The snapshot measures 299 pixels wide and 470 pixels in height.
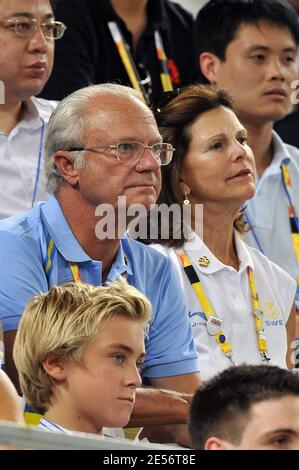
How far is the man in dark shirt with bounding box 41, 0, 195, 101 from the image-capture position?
13.7 ft

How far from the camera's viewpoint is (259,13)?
440 cm

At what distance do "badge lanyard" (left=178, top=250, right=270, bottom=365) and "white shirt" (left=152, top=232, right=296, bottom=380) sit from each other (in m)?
0.01

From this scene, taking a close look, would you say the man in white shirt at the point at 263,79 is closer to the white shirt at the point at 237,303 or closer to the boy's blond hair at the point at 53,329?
the white shirt at the point at 237,303

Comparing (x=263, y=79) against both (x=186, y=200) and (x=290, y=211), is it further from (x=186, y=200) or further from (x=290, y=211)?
(x=186, y=200)

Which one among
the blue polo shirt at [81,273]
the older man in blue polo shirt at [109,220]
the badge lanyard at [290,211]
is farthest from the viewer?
the badge lanyard at [290,211]

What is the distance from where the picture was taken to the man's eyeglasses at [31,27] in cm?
376

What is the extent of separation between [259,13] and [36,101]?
3.21 ft

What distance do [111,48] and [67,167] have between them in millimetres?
1293

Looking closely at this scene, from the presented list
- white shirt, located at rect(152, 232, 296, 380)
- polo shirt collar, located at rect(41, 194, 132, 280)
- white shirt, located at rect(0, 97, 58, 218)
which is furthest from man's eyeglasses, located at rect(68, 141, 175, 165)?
white shirt, located at rect(0, 97, 58, 218)

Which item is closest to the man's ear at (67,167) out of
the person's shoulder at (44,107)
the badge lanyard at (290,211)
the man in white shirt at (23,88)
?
the man in white shirt at (23,88)

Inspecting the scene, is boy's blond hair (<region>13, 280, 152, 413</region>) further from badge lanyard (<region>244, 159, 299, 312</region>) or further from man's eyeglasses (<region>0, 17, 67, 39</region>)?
badge lanyard (<region>244, 159, 299, 312</region>)

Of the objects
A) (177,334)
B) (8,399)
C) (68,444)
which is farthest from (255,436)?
(177,334)

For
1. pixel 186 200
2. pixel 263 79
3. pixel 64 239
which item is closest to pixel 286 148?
pixel 263 79

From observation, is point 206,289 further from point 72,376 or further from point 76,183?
point 72,376
